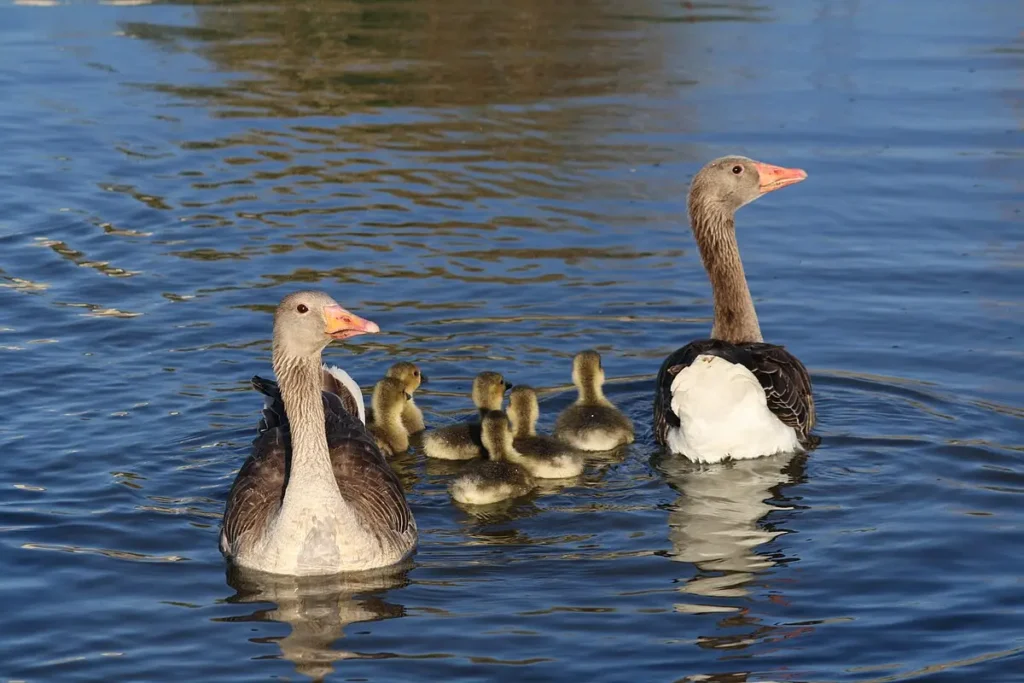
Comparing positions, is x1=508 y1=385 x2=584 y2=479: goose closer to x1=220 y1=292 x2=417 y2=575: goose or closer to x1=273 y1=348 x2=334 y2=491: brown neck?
x1=220 y1=292 x2=417 y2=575: goose

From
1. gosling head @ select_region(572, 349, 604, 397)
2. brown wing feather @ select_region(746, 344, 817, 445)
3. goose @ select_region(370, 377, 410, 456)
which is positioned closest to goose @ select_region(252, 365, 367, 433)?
goose @ select_region(370, 377, 410, 456)

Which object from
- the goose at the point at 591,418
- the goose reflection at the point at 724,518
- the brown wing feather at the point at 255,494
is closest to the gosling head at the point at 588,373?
the goose at the point at 591,418

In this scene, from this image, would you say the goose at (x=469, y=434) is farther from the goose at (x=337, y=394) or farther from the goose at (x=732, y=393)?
the goose at (x=732, y=393)

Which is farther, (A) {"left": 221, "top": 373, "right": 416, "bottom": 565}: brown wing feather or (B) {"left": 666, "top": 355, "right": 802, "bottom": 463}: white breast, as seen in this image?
(B) {"left": 666, "top": 355, "right": 802, "bottom": 463}: white breast

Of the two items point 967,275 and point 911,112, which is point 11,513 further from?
point 911,112

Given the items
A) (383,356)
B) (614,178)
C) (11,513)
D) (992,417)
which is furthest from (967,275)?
(11,513)

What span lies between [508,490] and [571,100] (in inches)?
416

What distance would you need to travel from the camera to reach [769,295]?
Result: 42.7 feet

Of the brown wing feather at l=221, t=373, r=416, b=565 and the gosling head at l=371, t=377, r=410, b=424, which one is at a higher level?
Result: the gosling head at l=371, t=377, r=410, b=424

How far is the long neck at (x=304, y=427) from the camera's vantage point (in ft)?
27.0

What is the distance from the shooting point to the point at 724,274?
426 inches

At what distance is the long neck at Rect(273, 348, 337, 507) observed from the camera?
823 centimetres

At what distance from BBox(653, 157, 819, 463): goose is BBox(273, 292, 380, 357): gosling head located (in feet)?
7.81

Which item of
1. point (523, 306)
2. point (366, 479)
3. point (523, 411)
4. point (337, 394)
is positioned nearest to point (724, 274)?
point (523, 411)
